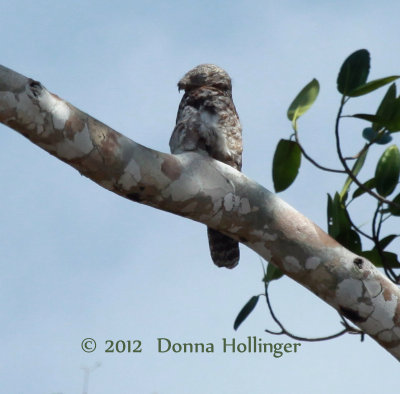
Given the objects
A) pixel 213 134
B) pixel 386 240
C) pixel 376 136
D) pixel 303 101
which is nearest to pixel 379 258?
pixel 386 240

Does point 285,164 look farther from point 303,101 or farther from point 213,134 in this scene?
point 213,134

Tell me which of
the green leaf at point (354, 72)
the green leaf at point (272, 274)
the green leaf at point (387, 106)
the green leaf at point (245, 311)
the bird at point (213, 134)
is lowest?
the green leaf at point (245, 311)

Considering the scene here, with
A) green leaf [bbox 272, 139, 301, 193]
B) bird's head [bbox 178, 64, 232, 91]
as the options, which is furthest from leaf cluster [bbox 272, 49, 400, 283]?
bird's head [bbox 178, 64, 232, 91]

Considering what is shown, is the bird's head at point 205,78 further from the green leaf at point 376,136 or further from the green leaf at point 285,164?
the green leaf at point 376,136

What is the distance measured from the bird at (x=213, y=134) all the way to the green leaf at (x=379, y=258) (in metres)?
0.83

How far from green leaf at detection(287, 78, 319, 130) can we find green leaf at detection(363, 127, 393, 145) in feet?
0.88

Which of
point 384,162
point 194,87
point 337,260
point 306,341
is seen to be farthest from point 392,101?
point 194,87

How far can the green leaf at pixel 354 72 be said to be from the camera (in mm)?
3115

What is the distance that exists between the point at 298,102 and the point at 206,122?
1049 mm

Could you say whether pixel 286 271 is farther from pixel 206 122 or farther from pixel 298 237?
pixel 206 122

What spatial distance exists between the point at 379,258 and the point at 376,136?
1.77 feet

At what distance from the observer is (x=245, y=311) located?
3.65 m

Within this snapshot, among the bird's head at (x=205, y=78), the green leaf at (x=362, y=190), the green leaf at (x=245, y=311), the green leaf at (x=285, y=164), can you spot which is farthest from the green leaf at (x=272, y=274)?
the bird's head at (x=205, y=78)

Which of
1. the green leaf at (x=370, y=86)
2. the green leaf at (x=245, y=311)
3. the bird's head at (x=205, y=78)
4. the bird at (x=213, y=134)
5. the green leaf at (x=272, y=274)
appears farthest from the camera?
the bird's head at (x=205, y=78)
